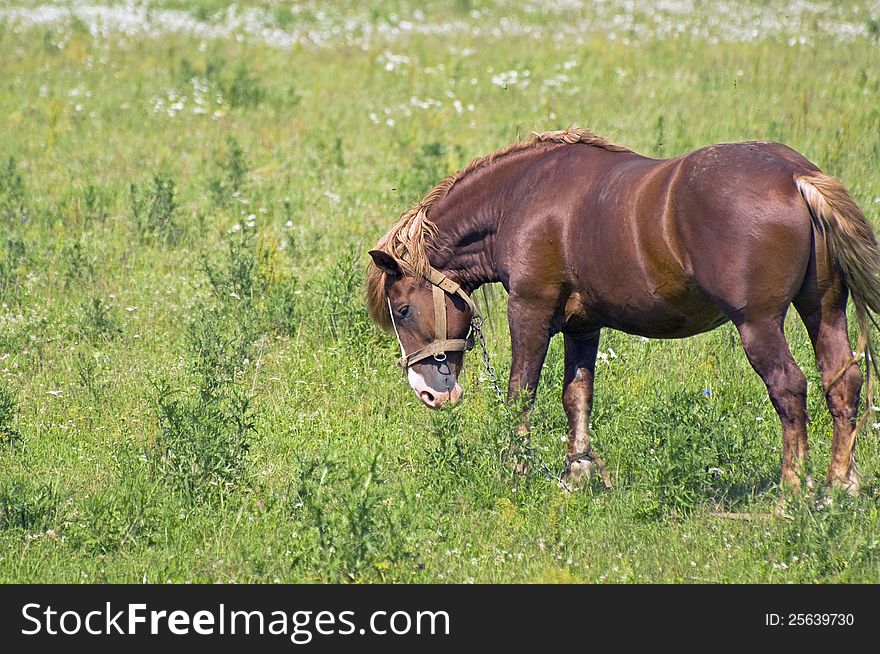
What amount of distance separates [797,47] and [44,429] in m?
12.6

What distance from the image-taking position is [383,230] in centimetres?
1068

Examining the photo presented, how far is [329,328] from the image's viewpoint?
8.44 meters

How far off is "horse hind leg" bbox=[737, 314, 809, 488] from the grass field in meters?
0.20

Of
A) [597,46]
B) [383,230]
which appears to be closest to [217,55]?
[597,46]

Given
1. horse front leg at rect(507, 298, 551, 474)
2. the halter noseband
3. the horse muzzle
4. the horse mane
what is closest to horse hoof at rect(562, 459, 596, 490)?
horse front leg at rect(507, 298, 551, 474)

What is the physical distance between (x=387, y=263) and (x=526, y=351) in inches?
38.6

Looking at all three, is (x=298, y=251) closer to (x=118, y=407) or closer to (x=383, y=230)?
(x=383, y=230)

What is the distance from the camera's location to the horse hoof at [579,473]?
616 centimetres

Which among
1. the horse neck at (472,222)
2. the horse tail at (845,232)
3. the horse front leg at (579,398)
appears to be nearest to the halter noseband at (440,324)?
the horse neck at (472,222)

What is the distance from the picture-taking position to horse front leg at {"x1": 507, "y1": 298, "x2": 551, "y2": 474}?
6.14m

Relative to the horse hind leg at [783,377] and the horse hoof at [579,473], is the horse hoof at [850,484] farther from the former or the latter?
the horse hoof at [579,473]

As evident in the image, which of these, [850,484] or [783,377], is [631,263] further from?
[850,484]

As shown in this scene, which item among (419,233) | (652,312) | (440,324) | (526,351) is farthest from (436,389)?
(652,312)

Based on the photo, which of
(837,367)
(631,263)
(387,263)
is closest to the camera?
(837,367)
